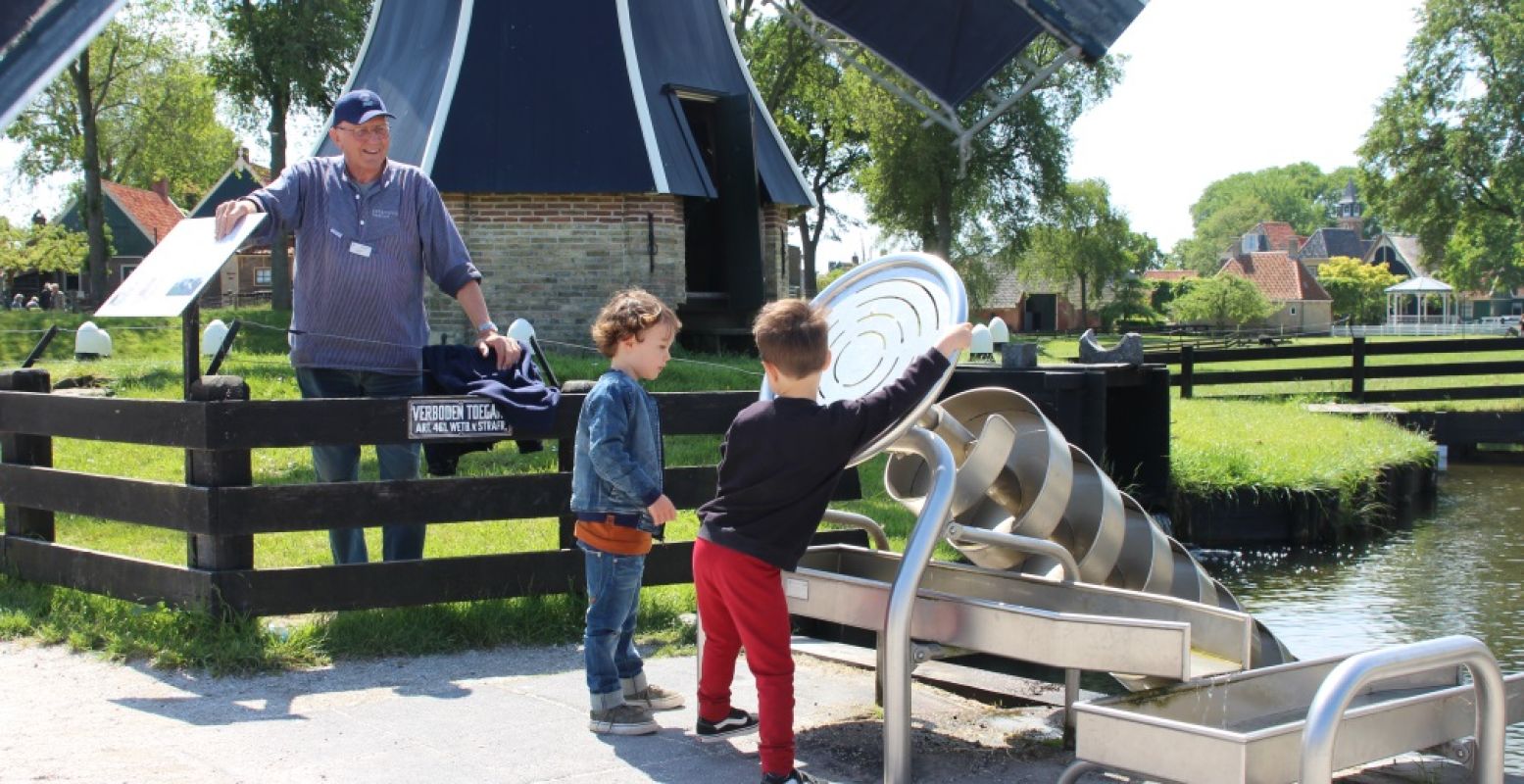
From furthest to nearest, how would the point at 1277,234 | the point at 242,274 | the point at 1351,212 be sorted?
the point at 1351,212
the point at 1277,234
the point at 242,274

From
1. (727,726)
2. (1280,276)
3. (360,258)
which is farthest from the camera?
(1280,276)

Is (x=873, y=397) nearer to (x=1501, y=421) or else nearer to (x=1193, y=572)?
(x=1193, y=572)

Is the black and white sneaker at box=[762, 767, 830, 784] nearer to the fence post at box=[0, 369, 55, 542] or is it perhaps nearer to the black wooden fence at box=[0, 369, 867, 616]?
the black wooden fence at box=[0, 369, 867, 616]

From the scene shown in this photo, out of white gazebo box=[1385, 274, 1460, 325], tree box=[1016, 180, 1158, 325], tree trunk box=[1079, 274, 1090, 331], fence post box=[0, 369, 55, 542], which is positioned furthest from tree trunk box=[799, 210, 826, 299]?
white gazebo box=[1385, 274, 1460, 325]

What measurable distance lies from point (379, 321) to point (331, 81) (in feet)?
86.7

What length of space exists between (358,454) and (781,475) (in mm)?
2540

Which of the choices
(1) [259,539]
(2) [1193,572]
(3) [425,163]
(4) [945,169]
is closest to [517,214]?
(3) [425,163]

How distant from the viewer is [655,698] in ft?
15.1

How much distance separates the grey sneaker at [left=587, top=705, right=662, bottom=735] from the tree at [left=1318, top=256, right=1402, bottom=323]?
303 feet

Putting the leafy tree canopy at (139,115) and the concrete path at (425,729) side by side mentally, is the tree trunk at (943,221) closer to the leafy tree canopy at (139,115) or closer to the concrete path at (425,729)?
the leafy tree canopy at (139,115)

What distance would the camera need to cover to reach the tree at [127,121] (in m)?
37.2

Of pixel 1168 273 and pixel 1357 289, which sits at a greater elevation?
pixel 1168 273

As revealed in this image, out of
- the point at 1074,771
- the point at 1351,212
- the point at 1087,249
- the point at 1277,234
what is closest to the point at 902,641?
the point at 1074,771

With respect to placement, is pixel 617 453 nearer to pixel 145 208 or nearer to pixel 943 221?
pixel 943 221
